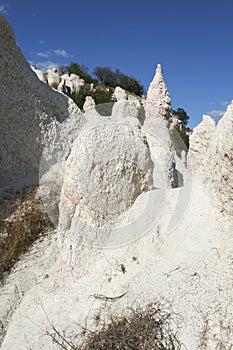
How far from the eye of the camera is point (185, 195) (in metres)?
3.46

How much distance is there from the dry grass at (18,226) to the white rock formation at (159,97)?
4225 mm

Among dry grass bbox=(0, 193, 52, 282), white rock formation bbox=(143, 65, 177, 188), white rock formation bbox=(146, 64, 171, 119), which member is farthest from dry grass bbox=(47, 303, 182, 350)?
white rock formation bbox=(146, 64, 171, 119)

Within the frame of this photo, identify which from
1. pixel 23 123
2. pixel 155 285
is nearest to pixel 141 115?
pixel 23 123

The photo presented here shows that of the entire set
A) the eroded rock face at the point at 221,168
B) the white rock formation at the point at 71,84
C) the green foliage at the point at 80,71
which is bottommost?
the eroded rock face at the point at 221,168

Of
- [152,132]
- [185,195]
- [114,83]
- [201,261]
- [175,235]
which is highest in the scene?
[114,83]

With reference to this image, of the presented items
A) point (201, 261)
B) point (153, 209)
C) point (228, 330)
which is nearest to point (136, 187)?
point (153, 209)

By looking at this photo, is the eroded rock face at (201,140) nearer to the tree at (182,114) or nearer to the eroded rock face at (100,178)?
the eroded rock face at (100,178)

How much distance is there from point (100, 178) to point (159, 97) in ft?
18.3

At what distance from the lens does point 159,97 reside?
8.59m

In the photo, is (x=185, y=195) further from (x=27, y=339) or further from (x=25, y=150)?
(x=25, y=150)

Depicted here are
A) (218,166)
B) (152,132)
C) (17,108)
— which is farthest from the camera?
(152,132)

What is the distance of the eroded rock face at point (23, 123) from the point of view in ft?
18.9

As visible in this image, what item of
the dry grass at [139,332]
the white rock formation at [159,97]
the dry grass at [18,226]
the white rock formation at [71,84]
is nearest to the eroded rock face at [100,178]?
the dry grass at [139,332]

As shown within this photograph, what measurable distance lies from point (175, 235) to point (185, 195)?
46 cm
